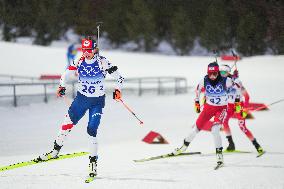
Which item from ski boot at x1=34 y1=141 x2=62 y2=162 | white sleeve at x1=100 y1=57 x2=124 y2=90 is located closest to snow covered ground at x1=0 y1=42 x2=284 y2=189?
ski boot at x1=34 y1=141 x2=62 y2=162

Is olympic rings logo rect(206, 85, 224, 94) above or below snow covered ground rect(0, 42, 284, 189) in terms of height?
above

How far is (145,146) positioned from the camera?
1116 centimetres

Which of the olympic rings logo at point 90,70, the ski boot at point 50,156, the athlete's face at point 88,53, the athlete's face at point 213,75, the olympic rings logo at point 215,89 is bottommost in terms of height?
the ski boot at point 50,156

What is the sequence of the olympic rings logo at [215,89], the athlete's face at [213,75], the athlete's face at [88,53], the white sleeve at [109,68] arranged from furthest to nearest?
the olympic rings logo at [215,89] < the athlete's face at [213,75] < the white sleeve at [109,68] < the athlete's face at [88,53]

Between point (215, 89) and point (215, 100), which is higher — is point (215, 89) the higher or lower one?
the higher one

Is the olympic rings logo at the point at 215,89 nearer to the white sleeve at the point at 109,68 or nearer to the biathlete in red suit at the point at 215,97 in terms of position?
the biathlete in red suit at the point at 215,97

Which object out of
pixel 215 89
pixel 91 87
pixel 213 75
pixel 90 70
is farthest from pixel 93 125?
pixel 215 89

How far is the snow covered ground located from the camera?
7215 millimetres

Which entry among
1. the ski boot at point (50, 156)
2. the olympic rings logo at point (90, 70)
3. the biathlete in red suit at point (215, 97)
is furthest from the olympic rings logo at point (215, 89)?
the ski boot at point (50, 156)

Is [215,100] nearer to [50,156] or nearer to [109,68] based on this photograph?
[109,68]

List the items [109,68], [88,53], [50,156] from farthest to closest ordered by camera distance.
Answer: [50,156] → [109,68] → [88,53]

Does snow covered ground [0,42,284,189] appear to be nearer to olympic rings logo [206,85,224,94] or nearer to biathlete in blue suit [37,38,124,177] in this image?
biathlete in blue suit [37,38,124,177]

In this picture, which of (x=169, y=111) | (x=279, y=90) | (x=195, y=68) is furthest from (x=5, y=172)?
(x=195, y=68)

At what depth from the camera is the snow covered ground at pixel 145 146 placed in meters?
7.21
